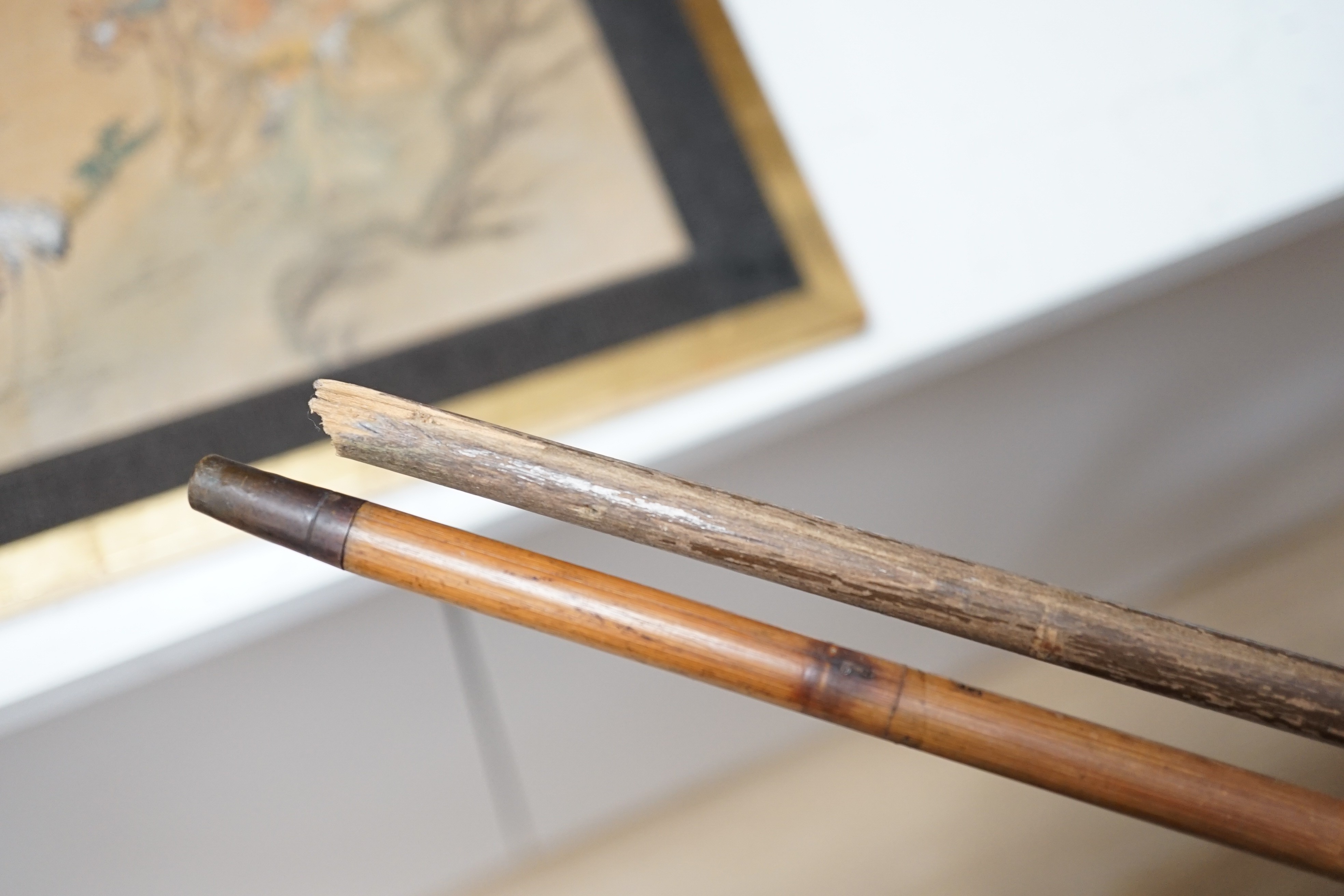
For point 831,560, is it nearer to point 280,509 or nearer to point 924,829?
point 280,509

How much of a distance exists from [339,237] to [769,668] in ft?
1.46

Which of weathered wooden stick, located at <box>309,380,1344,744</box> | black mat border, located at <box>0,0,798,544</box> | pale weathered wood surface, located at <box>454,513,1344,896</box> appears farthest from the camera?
pale weathered wood surface, located at <box>454,513,1344,896</box>

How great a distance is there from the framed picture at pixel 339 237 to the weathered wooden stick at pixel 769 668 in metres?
0.27

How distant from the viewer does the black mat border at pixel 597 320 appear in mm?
568

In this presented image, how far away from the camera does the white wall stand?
0.66 m

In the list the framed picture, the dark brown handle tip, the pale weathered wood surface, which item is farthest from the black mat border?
the pale weathered wood surface

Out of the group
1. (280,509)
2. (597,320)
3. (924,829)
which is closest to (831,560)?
(280,509)

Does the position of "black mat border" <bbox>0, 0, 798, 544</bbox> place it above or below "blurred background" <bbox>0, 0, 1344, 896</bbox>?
above

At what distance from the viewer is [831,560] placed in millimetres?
320

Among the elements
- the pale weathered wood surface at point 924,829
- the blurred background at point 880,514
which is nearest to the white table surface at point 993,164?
the blurred background at point 880,514

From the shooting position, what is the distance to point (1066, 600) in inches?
12.8

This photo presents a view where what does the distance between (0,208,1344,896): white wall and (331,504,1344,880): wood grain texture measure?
290 millimetres

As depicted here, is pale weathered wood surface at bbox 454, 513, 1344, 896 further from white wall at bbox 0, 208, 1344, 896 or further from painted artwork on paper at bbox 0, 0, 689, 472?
painted artwork on paper at bbox 0, 0, 689, 472

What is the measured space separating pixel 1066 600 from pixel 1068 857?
745mm
